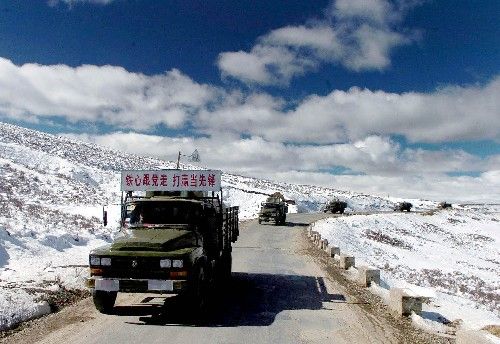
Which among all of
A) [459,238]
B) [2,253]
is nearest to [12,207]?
[2,253]

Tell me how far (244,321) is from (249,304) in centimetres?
175

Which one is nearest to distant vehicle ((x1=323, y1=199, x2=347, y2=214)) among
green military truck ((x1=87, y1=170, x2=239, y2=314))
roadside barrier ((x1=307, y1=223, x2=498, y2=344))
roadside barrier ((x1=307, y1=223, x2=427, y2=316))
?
roadside barrier ((x1=307, y1=223, x2=427, y2=316))

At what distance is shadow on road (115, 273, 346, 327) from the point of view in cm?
965

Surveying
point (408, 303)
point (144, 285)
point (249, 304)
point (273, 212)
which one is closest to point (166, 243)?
point (144, 285)

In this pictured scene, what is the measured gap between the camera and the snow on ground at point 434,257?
16234mm

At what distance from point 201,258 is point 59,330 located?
3.13 metres

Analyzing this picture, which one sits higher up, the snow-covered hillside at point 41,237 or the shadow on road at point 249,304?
the snow-covered hillside at point 41,237

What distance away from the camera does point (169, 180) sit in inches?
468

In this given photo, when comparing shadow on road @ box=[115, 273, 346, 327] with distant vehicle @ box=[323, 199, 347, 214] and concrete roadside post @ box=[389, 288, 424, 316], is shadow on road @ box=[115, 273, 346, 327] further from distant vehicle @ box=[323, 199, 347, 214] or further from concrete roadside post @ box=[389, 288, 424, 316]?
distant vehicle @ box=[323, 199, 347, 214]

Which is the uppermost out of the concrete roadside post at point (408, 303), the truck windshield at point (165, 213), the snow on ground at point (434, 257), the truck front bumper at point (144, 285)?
the truck windshield at point (165, 213)

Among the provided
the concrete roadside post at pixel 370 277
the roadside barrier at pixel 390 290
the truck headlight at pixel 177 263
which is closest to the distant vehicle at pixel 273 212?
the roadside barrier at pixel 390 290

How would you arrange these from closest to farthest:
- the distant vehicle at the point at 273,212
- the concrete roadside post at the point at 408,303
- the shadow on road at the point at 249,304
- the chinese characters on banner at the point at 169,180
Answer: the shadow on road at the point at 249,304 < the concrete roadside post at the point at 408,303 < the chinese characters on banner at the point at 169,180 < the distant vehicle at the point at 273,212

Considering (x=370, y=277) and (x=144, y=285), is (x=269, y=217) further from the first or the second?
(x=144, y=285)

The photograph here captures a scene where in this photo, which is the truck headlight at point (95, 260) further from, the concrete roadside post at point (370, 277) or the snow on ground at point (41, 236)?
the concrete roadside post at point (370, 277)
